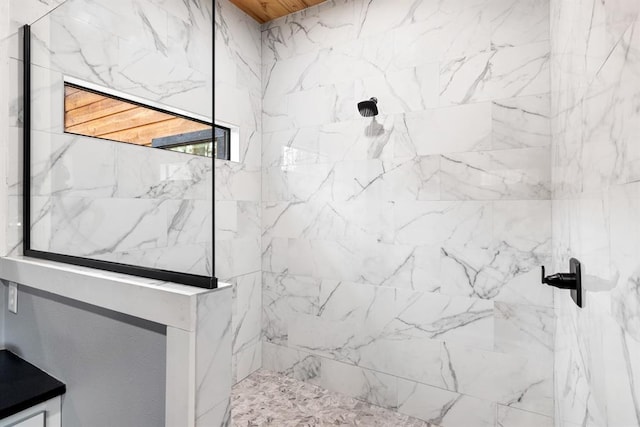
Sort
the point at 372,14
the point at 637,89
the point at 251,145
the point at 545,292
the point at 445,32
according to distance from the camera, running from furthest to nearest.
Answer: the point at 251,145 < the point at 372,14 < the point at 445,32 < the point at 545,292 < the point at 637,89

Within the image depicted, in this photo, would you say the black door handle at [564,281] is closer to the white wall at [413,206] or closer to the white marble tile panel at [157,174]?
the white wall at [413,206]

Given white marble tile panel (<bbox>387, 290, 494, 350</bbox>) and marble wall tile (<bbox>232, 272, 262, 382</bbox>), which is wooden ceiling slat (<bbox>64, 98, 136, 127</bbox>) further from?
white marble tile panel (<bbox>387, 290, 494, 350</bbox>)

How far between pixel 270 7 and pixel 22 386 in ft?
8.48

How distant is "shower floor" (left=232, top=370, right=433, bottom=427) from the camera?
2059 mm

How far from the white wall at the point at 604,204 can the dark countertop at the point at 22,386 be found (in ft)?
5.24

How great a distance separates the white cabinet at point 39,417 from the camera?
109 cm

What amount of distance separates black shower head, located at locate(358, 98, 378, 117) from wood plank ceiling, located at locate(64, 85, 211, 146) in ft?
3.90

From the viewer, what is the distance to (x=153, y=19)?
4.99 ft

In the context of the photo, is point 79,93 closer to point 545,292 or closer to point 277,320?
point 277,320

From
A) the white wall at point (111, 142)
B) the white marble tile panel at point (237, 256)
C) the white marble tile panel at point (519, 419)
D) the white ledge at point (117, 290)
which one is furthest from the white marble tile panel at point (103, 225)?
the white marble tile panel at point (519, 419)

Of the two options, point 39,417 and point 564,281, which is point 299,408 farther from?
point 564,281

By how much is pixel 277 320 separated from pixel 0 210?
71.0 inches

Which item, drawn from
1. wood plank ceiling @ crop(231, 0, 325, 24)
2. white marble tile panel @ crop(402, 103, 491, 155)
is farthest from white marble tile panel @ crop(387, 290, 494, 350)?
wood plank ceiling @ crop(231, 0, 325, 24)

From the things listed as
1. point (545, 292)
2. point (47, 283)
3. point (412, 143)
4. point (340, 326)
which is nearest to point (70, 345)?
point (47, 283)
